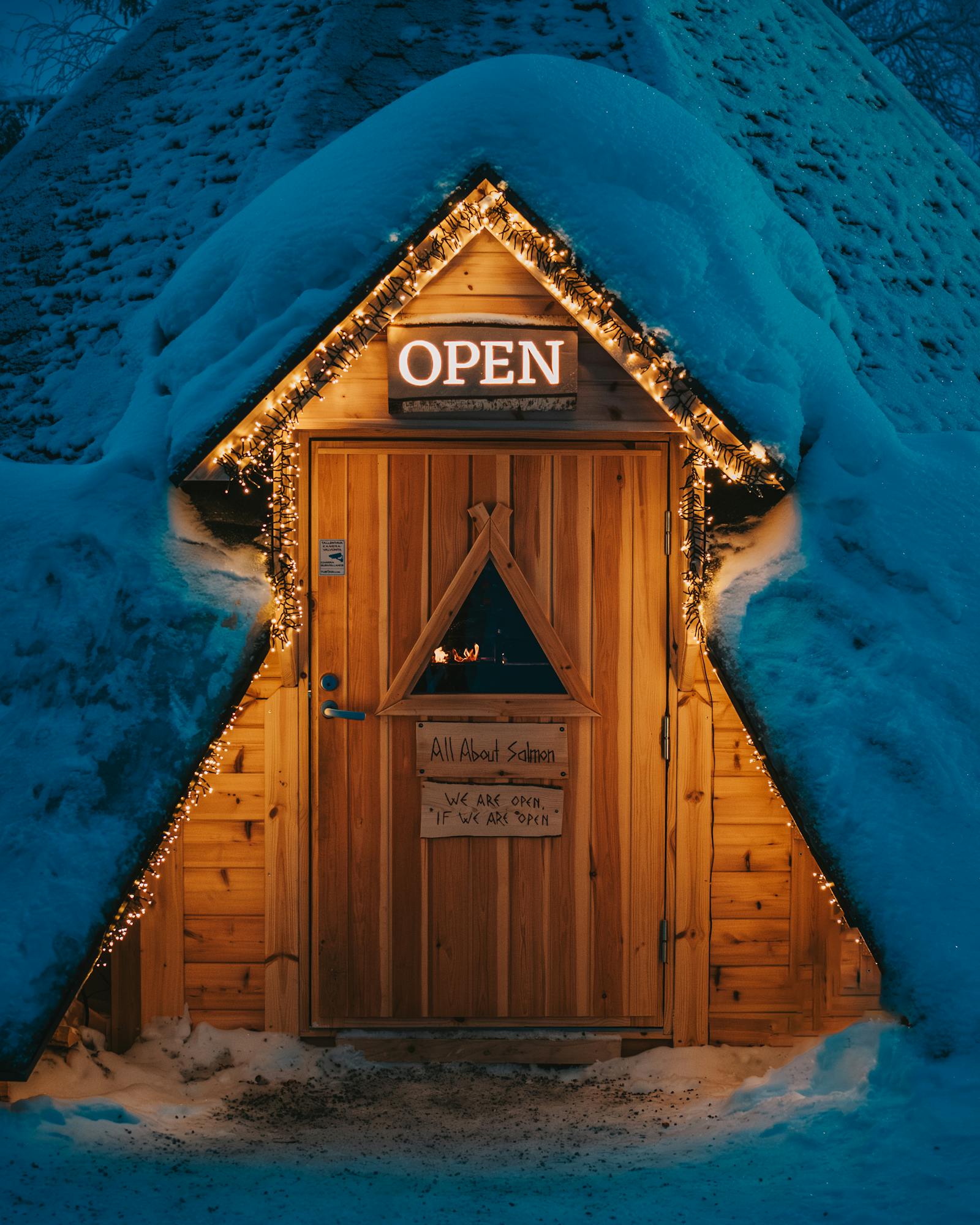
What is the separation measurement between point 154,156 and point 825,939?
5291 millimetres

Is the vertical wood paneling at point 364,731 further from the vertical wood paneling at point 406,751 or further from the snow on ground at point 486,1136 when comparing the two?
the snow on ground at point 486,1136

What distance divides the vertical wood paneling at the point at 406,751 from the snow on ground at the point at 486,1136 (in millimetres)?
418

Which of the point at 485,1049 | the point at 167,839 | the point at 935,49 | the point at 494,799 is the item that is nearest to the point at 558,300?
the point at 494,799

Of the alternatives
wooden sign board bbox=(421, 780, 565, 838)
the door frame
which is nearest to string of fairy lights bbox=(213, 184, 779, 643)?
the door frame

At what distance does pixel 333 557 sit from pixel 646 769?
161cm

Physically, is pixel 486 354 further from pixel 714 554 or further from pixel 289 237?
pixel 714 554

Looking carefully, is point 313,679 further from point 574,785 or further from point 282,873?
point 574,785

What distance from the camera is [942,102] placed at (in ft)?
32.7

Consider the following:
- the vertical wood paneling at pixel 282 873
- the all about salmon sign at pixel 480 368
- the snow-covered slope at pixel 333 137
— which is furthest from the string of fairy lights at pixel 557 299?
the snow-covered slope at pixel 333 137

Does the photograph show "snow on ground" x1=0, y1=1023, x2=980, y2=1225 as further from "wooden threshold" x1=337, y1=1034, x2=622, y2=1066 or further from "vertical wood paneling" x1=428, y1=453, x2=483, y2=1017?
"vertical wood paneling" x1=428, y1=453, x2=483, y2=1017

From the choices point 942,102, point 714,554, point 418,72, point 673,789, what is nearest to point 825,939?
point 673,789

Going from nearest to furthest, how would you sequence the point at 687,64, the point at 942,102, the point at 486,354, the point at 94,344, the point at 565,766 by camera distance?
the point at 486,354 → the point at 565,766 → the point at 94,344 → the point at 687,64 → the point at 942,102

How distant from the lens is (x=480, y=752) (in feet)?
13.1

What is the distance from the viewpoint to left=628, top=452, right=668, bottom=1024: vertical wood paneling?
4051 millimetres
